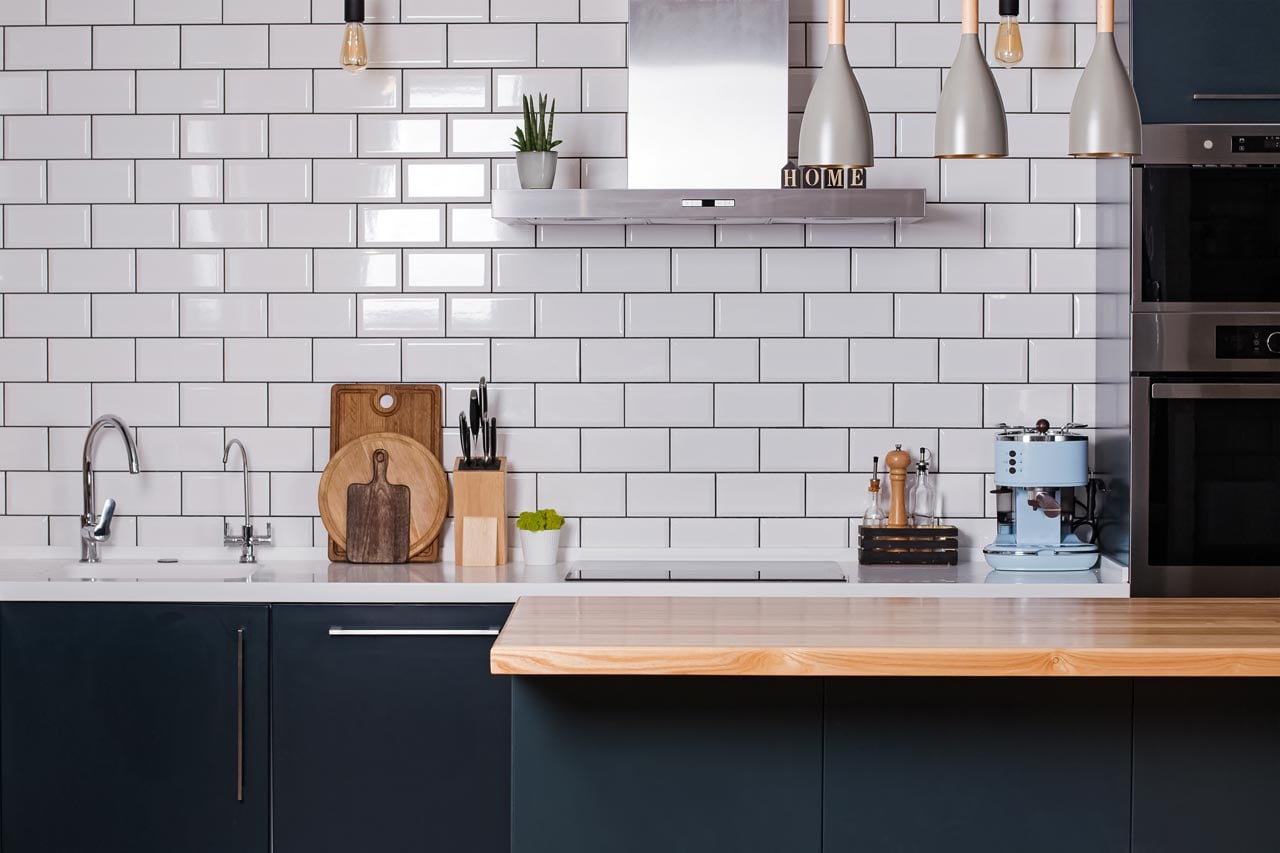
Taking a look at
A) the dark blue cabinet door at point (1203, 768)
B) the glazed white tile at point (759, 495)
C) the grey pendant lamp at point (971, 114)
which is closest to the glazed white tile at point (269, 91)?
the glazed white tile at point (759, 495)

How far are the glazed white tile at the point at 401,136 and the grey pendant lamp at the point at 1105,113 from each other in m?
2.05

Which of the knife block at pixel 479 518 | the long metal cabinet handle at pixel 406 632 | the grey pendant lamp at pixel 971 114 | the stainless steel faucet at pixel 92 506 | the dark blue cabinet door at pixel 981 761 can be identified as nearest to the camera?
the grey pendant lamp at pixel 971 114

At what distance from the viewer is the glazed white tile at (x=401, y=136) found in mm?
3809

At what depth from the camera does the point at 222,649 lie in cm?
329

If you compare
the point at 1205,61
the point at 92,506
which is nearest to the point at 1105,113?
the point at 1205,61

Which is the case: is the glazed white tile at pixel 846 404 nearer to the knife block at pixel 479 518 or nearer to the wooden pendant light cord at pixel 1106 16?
the knife block at pixel 479 518

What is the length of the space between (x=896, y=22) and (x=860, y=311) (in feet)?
2.72

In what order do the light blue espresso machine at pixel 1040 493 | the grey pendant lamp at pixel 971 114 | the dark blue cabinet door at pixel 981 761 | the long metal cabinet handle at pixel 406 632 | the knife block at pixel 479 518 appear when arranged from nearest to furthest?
the grey pendant lamp at pixel 971 114
the dark blue cabinet door at pixel 981 761
the long metal cabinet handle at pixel 406 632
the light blue espresso machine at pixel 1040 493
the knife block at pixel 479 518

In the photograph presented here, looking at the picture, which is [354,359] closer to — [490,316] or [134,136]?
[490,316]

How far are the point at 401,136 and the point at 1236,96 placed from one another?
2256 millimetres

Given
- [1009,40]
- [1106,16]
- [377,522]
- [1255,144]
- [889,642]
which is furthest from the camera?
[377,522]

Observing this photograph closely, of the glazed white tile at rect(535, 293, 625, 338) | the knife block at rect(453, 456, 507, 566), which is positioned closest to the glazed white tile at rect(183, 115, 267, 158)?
the glazed white tile at rect(535, 293, 625, 338)

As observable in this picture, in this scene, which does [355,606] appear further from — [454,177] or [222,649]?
[454,177]

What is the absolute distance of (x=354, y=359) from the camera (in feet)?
12.6
